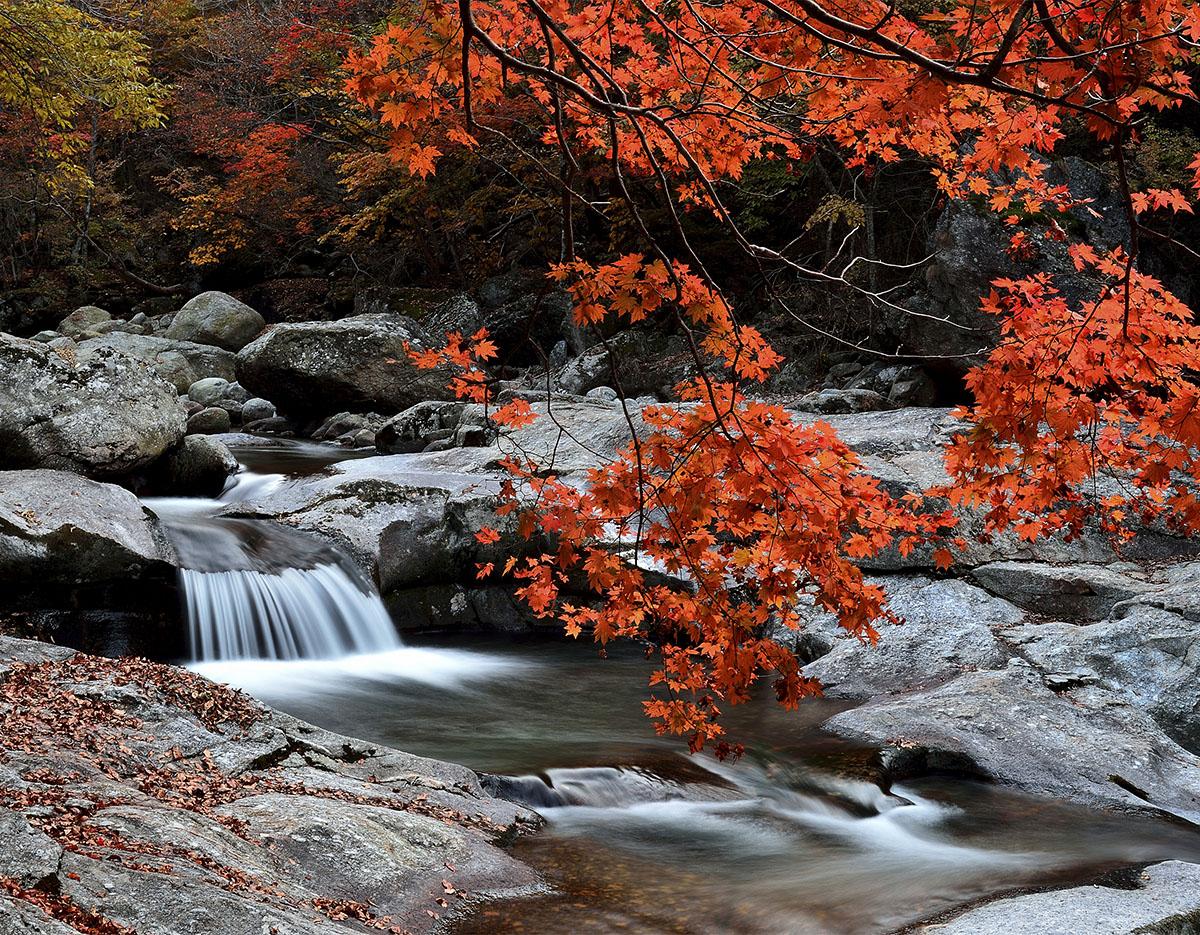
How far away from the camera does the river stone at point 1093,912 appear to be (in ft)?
11.7

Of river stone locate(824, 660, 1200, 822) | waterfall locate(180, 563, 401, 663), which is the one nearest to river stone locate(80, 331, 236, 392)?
waterfall locate(180, 563, 401, 663)

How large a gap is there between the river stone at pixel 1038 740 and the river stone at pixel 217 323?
18.8 metres

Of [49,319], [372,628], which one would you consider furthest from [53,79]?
[49,319]

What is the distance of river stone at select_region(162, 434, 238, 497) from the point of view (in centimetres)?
1072

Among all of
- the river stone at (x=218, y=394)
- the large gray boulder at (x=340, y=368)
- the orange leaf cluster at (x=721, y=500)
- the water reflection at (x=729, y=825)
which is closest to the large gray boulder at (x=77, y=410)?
the water reflection at (x=729, y=825)

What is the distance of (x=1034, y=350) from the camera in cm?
421

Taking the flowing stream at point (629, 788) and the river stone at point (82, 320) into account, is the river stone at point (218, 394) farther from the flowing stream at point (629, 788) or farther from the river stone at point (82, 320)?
the flowing stream at point (629, 788)

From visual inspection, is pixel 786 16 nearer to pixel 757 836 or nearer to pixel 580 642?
pixel 757 836

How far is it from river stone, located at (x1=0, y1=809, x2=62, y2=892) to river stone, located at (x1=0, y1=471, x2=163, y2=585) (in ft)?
16.1

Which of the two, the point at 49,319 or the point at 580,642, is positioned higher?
the point at 49,319

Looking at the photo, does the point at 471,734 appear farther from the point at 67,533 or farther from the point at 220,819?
the point at 67,533

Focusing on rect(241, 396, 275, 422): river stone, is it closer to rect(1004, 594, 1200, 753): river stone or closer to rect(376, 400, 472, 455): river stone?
rect(376, 400, 472, 455): river stone

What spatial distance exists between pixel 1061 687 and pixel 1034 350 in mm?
3413

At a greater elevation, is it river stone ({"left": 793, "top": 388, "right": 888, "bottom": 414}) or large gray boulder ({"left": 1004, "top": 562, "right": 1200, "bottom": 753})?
river stone ({"left": 793, "top": 388, "right": 888, "bottom": 414})
